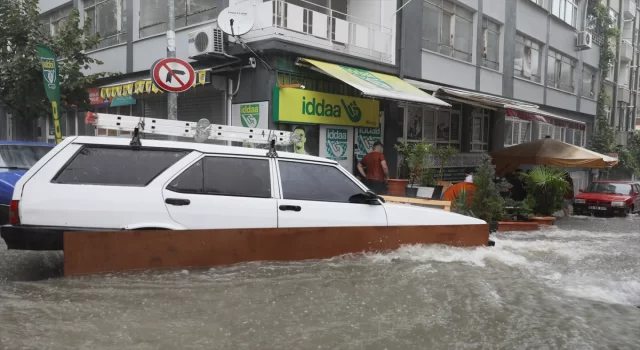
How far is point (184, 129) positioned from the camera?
6000 mm

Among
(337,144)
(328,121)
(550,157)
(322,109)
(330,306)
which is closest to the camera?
(330,306)

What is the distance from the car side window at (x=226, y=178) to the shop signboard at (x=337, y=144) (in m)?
6.70

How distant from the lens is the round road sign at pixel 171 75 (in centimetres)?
885

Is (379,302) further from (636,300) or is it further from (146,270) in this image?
(636,300)

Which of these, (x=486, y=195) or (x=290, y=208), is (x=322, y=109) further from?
(x=290, y=208)

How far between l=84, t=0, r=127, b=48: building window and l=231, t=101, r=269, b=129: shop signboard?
644cm

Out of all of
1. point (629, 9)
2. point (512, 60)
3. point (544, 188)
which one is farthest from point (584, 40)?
point (544, 188)

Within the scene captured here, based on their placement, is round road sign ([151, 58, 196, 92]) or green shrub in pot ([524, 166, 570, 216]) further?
green shrub in pot ([524, 166, 570, 216])

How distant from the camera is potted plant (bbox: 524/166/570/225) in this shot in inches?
507

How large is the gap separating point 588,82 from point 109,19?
80.4ft

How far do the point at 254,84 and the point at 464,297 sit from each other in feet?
25.8

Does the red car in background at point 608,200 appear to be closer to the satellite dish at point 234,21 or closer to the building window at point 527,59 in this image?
the building window at point 527,59

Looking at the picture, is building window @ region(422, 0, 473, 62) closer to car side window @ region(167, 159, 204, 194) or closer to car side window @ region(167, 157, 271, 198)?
car side window @ region(167, 157, 271, 198)

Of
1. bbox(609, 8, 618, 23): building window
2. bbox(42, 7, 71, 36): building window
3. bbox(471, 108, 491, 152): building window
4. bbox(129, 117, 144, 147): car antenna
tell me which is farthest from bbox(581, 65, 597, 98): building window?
bbox(129, 117, 144, 147): car antenna
